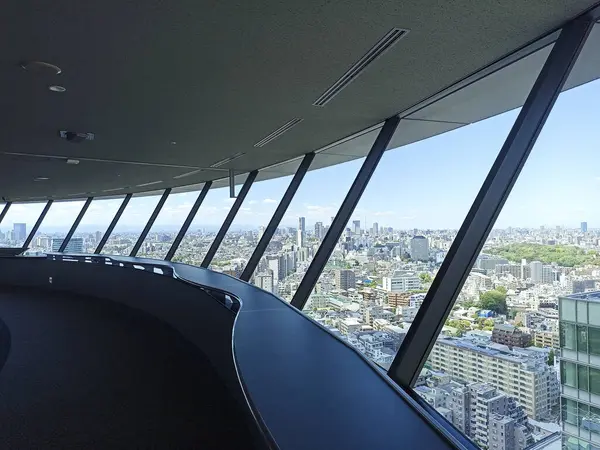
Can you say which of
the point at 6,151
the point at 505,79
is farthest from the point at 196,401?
the point at 6,151

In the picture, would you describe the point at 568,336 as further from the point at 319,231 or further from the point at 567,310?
the point at 319,231

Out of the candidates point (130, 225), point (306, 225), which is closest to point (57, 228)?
point (130, 225)

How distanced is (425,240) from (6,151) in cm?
628

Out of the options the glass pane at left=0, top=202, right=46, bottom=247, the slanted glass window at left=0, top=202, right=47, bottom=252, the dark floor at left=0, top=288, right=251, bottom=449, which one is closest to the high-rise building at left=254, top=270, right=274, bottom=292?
the dark floor at left=0, top=288, right=251, bottom=449

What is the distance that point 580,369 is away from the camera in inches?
78.6

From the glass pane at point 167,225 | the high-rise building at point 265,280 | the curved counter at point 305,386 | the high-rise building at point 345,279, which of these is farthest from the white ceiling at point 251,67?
the glass pane at point 167,225

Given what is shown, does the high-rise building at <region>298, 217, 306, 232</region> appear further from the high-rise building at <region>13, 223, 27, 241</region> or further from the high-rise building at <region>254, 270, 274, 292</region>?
the high-rise building at <region>13, 223, 27, 241</region>

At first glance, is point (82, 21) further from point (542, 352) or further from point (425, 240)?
point (542, 352)

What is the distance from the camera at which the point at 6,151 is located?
234 inches

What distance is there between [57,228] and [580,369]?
1488 cm

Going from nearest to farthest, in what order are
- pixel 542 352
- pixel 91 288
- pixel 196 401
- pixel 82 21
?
pixel 542 352, pixel 82 21, pixel 196 401, pixel 91 288

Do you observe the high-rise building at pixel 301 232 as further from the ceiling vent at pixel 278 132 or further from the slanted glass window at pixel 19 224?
the slanted glass window at pixel 19 224

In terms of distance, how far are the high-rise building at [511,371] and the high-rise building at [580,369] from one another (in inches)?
2.8

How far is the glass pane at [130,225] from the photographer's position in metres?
11.2
